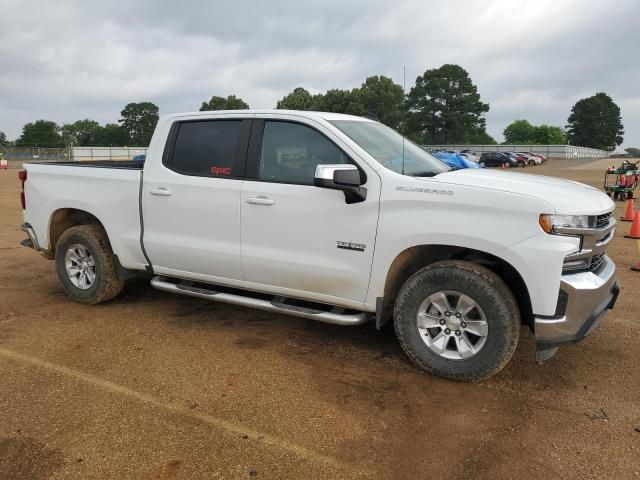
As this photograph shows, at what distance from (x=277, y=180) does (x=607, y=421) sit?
278 cm

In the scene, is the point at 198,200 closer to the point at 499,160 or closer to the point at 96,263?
the point at 96,263

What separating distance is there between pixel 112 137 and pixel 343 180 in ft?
403

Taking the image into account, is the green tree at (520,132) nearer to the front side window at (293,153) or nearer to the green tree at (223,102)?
the green tree at (223,102)

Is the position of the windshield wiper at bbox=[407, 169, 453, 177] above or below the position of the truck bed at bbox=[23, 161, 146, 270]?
above

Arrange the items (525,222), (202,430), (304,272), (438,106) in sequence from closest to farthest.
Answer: (202,430)
(525,222)
(304,272)
(438,106)

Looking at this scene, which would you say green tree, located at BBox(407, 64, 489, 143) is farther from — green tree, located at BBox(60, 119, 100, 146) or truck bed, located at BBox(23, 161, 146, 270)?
truck bed, located at BBox(23, 161, 146, 270)

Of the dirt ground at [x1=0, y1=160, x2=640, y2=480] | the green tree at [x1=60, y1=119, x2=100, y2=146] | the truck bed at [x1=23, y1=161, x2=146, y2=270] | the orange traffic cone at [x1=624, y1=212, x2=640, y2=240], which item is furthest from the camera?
the green tree at [x1=60, y1=119, x2=100, y2=146]

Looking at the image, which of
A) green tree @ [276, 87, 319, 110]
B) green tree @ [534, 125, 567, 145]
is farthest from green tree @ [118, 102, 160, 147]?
green tree @ [534, 125, 567, 145]

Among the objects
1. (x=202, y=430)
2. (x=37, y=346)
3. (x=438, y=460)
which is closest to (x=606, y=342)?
(x=438, y=460)

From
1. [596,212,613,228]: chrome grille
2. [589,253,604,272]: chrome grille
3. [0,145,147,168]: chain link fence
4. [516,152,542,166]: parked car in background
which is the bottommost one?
[0,145,147,168]: chain link fence

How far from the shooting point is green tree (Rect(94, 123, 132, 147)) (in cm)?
11331

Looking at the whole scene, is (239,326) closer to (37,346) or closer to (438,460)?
(37,346)

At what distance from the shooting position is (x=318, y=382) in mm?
3705

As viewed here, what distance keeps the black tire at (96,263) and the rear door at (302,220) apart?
1.69 metres
